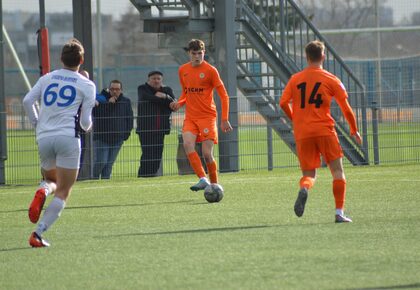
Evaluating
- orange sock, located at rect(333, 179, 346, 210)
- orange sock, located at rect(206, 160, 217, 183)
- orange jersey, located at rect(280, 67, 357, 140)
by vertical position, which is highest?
orange jersey, located at rect(280, 67, 357, 140)

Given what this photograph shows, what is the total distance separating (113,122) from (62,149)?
952 cm

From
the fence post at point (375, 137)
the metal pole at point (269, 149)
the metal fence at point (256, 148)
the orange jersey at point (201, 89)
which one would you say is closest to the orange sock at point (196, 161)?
the orange jersey at point (201, 89)

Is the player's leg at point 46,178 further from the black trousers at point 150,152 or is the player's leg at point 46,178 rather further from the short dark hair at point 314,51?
the black trousers at point 150,152

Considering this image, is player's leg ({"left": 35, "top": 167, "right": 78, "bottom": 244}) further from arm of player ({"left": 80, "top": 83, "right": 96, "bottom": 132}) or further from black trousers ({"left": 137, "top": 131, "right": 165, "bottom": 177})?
black trousers ({"left": 137, "top": 131, "right": 165, "bottom": 177})

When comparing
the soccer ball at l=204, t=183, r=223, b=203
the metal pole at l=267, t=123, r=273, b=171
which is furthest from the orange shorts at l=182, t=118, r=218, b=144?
the metal pole at l=267, t=123, r=273, b=171

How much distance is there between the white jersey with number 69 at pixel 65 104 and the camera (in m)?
10.2

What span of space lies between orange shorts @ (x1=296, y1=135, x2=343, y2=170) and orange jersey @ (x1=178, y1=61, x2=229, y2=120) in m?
3.24

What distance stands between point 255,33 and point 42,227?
1140 centimetres

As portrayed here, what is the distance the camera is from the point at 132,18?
2628 inches

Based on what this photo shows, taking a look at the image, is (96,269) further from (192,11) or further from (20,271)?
(192,11)

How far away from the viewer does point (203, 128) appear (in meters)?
14.8

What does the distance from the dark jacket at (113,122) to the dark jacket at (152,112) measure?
0.26m

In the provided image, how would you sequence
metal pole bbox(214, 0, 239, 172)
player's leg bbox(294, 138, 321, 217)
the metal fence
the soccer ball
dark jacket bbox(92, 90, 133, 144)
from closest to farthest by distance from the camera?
player's leg bbox(294, 138, 321, 217) → the soccer ball → dark jacket bbox(92, 90, 133, 144) → metal pole bbox(214, 0, 239, 172) → the metal fence

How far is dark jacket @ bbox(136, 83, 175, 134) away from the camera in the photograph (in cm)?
1970
